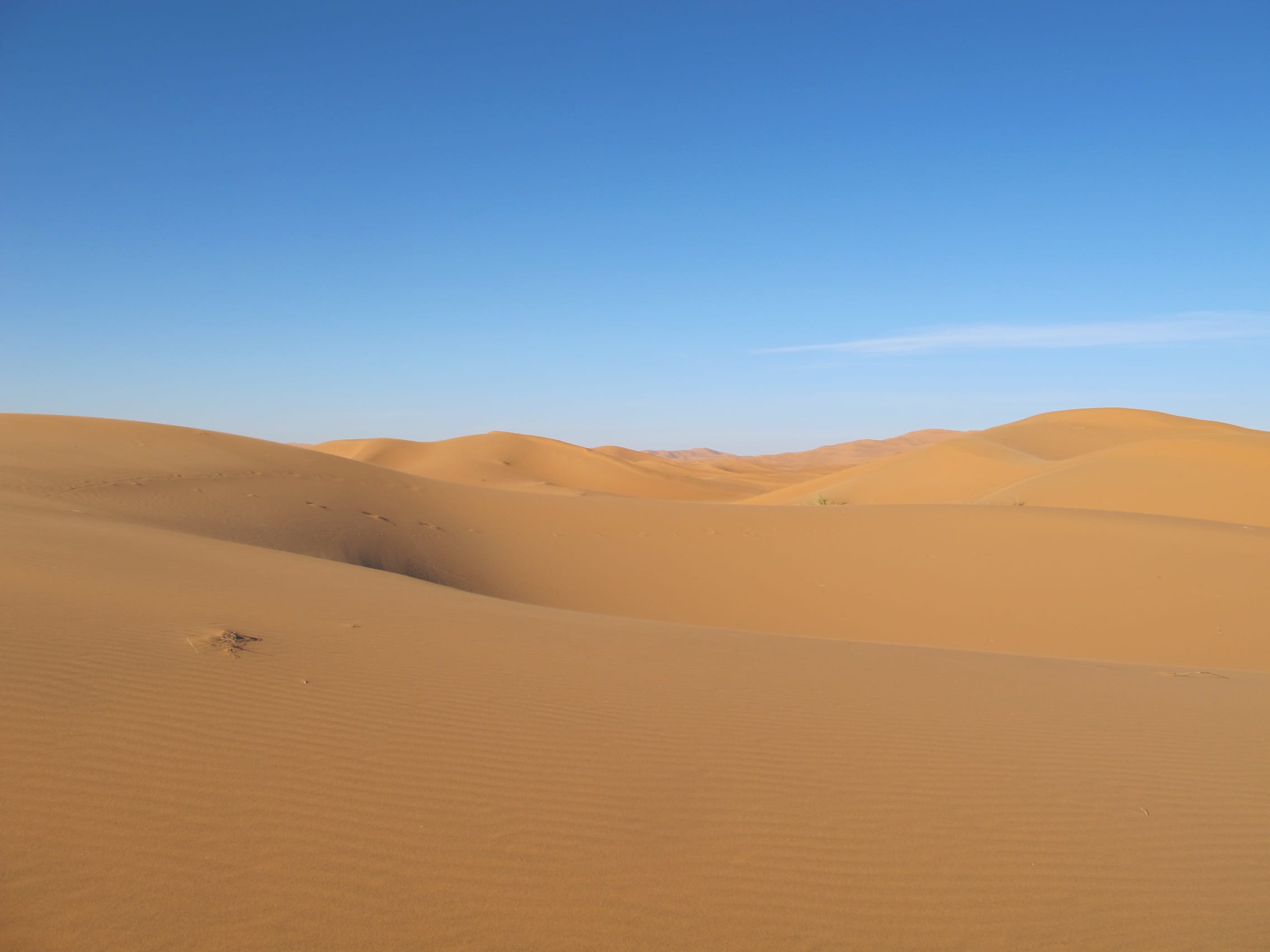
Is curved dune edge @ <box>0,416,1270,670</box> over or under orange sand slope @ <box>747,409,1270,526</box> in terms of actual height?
under

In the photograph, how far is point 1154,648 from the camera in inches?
405

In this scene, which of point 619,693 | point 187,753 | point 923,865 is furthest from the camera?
point 619,693

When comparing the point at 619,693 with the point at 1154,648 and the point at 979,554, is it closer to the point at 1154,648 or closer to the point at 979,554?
the point at 1154,648

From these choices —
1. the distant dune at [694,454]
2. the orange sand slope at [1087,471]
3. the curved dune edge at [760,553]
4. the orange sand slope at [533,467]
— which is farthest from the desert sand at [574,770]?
the distant dune at [694,454]

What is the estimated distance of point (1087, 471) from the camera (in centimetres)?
2784

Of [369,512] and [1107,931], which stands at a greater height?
[369,512]

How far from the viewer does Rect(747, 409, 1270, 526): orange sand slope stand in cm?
2427

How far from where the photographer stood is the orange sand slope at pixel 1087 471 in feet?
79.6

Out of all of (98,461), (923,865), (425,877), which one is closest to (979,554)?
(923,865)

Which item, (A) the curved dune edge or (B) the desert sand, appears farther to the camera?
(A) the curved dune edge

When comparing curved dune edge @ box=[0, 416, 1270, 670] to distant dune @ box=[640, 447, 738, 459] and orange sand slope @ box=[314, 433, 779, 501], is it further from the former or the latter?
distant dune @ box=[640, 447, 738, 459]

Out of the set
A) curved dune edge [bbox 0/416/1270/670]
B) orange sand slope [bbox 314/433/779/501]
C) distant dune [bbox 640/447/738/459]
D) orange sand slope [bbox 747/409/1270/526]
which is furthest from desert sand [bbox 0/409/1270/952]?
distant dune [bbox 640/447/738/459]

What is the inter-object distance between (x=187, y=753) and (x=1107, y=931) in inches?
151

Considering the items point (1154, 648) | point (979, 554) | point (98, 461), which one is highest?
point (98, 461)
